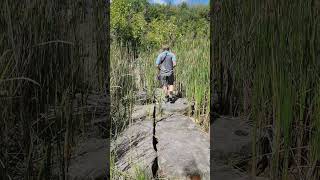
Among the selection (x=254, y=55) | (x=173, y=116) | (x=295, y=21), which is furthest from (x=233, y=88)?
(x=173, y=116)

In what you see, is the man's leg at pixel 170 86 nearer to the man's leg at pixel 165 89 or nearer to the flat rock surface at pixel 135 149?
the man's leg at pixel 165 89

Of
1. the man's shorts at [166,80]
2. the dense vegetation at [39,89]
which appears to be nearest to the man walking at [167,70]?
the man's shorts at [166,80]

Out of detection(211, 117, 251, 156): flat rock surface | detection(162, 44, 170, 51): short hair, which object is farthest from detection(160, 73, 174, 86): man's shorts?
detection(211, 117, 251, 156): flat rock surface

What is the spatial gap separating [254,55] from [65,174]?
0.89 metres

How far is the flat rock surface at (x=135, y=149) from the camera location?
2275 mm

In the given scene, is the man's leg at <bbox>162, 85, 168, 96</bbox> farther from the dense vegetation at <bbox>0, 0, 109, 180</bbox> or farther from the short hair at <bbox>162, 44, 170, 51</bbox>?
the dense vegetation at <bbox>0, 0, 109, 180</bbox>

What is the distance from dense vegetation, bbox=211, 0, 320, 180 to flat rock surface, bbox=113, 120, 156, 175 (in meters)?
0.67

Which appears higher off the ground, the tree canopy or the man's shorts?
the tree canopy

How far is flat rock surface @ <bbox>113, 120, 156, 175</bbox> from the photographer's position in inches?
89.6

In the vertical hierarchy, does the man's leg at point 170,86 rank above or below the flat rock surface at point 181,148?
above

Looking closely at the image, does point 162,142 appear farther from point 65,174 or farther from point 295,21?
point 295,21

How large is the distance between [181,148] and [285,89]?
868 millimetres

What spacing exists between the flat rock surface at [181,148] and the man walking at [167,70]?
16 cm

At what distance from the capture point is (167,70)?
2.61 m
